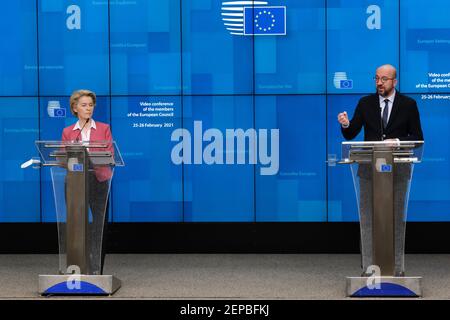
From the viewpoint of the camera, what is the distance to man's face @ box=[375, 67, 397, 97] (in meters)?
7.06

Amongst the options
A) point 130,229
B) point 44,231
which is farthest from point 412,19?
point 44,231

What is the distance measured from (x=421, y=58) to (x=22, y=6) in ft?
14.7

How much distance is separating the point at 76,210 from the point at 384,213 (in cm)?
251

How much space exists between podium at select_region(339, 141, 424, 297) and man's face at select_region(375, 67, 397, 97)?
1.98 feet

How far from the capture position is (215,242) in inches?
381

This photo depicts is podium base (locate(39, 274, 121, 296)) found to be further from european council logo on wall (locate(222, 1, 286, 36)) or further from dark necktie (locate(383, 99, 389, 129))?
european council logo on wall (locate(222, 1, 286, 36))

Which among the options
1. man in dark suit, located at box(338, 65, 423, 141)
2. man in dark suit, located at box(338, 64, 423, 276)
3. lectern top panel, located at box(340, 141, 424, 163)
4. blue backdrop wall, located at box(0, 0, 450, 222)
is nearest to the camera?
lectern top panel, located at box(340, 141, 424, 163)

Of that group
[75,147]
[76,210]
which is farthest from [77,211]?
[75,147]

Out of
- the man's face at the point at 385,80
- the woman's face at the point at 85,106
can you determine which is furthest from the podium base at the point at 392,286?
the woman's face at the point at 85,106

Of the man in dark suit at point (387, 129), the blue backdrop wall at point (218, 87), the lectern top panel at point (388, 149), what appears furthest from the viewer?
the blue backdrop wall at point (218, 87)

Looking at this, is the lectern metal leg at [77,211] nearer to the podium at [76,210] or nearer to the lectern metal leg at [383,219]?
the podium at [76,210]

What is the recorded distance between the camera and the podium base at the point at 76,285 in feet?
23.1

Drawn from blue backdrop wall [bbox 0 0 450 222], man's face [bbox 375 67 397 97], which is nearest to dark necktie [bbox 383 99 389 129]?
man's face [bbox 375 67 397 97]

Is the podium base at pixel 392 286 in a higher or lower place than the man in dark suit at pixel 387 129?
lower
